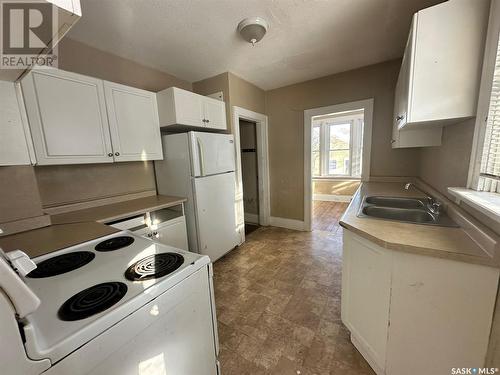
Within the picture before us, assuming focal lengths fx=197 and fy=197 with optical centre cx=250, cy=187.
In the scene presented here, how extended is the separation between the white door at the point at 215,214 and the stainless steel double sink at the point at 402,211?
5.27ft

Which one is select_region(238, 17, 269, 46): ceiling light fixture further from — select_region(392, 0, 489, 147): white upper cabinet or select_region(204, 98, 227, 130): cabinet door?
select_region(392, 0, 489, 147): white upper cabinet

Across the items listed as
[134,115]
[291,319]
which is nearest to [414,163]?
[291,319]

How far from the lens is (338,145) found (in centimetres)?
545

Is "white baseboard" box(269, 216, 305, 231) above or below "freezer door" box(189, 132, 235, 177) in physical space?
below

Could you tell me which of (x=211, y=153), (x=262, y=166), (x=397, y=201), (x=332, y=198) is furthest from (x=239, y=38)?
(x=332, y=198)

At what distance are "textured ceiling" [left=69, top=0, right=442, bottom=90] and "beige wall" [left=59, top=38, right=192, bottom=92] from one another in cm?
8

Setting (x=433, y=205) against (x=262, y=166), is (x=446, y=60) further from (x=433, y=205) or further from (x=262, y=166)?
(x=262, y=166)

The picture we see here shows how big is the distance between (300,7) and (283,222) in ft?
9.76

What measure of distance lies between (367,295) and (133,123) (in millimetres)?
2479

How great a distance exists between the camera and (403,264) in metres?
1.00

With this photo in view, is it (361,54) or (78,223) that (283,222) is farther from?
(78,223)

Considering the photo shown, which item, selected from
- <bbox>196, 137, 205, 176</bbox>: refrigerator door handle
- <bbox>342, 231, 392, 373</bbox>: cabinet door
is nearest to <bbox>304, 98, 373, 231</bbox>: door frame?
<bbox>196, 137, 205, 176</bbox>: refrigerator door handle

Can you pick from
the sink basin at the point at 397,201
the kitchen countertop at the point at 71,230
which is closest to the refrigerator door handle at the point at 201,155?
the kitchen countertop at the point at 71,230

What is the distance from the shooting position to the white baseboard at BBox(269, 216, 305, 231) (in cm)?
350
